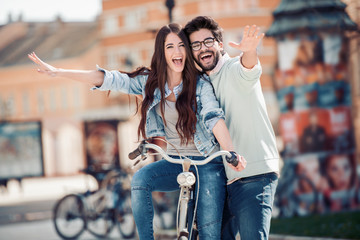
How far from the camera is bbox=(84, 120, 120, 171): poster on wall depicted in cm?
3195

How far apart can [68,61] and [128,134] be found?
7.87 metres

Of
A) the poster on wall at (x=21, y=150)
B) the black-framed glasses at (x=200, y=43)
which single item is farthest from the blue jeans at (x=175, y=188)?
the poster on wall at (x=21, y=150)

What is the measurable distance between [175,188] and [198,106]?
0.57 meters

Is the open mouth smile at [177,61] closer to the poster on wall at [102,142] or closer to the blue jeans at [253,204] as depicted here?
the blue jeans at [253,204]

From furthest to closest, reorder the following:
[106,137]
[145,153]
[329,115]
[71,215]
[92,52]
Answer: [92,52] → [106,137] → [329,115] → [71,215] → [145,153]

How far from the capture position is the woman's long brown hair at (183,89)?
3.88 meters

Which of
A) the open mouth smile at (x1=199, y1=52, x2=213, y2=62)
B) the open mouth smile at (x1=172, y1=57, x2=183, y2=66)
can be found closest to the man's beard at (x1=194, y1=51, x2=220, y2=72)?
the open mouth smile at (x1=199, y1=52, x2=213, y2=62)

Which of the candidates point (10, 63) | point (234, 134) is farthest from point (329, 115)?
point (10, 63)

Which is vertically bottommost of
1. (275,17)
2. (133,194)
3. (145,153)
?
(133,194)

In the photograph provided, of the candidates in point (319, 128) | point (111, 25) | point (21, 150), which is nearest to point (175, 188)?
point (319, 128)

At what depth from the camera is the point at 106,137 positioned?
32.8 metres

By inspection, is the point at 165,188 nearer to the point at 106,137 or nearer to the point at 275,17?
the point at 275,17

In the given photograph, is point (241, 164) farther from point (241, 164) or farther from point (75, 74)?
point (75, 74)

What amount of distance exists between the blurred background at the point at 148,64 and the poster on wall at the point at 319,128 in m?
0.02
